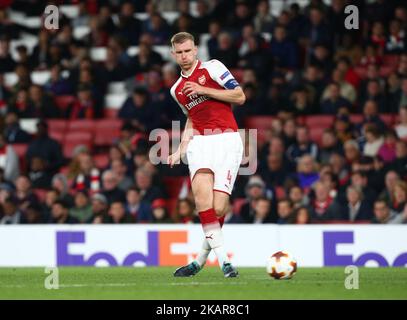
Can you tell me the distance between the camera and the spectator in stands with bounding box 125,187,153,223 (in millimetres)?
15602

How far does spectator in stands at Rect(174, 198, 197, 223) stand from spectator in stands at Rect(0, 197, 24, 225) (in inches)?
100

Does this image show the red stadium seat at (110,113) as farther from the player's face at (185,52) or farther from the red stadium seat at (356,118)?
the player's face at (185,52)

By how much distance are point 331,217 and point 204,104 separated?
5.26 metres

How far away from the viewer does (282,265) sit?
400 inches

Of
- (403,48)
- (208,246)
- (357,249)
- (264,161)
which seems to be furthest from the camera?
(403,48)

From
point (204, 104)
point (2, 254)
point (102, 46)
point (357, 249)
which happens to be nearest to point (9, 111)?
point (102, 46)

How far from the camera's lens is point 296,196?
1526 centimetres

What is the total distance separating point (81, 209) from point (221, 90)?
6.45 metres

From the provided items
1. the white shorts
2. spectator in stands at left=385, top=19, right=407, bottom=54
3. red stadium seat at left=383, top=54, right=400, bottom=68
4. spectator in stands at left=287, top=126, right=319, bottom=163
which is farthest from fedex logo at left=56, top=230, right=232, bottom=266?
spectator in stands at left=385, top=19, right=407, bottom=54

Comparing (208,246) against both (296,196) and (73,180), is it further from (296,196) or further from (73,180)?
(73,180)

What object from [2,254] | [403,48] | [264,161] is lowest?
[2,254]

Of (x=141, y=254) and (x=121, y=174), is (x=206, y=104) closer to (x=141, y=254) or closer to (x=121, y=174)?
(x=141, y=254)

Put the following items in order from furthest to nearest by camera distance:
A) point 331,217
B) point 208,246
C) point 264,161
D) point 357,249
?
point 264,161 → point 331,217 → point 357,249 → point 208,246

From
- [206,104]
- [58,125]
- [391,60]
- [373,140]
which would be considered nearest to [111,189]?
[58,125]
